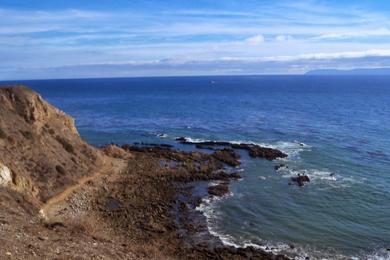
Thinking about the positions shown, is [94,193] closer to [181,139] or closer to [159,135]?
[181,139]

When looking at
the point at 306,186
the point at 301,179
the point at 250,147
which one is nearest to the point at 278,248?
the point at 306,186

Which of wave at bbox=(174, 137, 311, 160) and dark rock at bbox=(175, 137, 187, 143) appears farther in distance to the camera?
dark rock at bbox=(175, 137, 187, 143)

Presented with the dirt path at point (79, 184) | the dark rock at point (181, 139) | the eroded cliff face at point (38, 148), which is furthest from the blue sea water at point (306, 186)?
the eroded cliff face at point (38, 148)

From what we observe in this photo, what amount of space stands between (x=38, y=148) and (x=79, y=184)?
638 cm

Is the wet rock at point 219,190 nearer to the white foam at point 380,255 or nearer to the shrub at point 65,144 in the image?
the shrub at point 65,144

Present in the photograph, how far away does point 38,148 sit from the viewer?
51.9m

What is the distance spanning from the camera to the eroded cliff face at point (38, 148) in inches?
1807

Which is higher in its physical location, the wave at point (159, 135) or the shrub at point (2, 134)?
the shrub at point (2, 134)

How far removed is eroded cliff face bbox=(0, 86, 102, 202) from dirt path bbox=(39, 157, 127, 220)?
64cm

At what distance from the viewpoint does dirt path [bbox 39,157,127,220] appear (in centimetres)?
4266

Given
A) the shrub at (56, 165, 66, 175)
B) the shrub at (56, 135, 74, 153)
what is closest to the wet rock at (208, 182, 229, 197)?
the shrub at (56, 165, 66, 175)

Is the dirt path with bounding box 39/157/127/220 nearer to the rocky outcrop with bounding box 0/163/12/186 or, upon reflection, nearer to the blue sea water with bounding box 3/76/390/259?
the rocky outcrop with bounding box 0/163/12/186

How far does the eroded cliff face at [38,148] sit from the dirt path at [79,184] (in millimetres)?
639

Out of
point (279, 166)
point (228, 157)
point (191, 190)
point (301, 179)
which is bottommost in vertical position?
point (191, 190)
